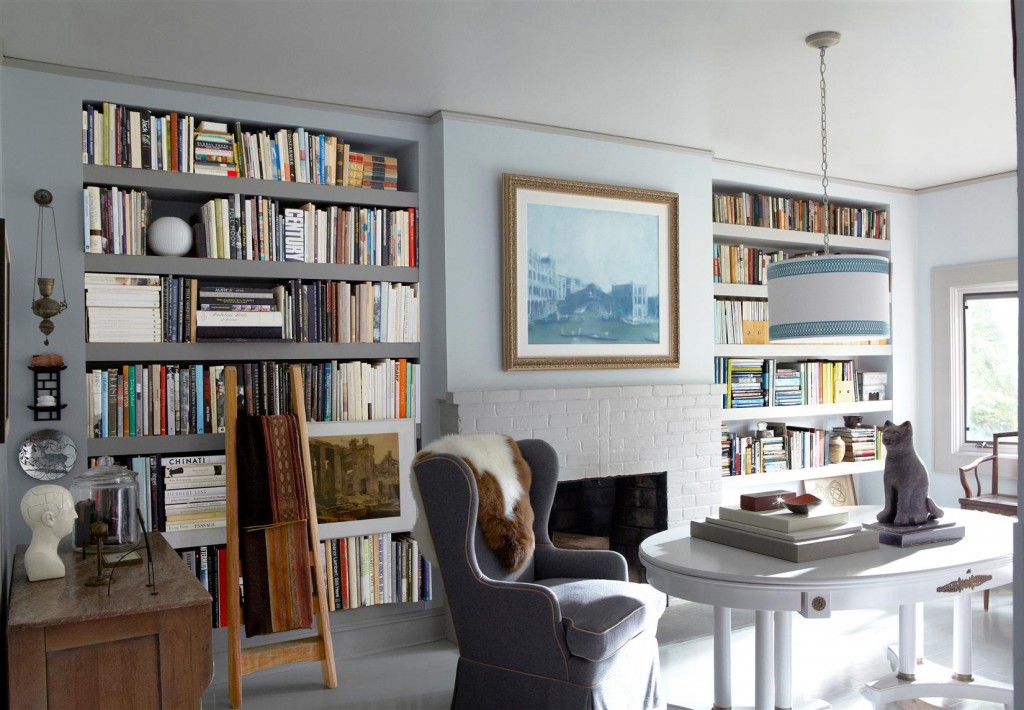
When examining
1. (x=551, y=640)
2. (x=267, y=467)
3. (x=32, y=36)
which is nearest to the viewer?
(x=551, y=640)

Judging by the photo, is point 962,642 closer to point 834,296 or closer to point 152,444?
point 834,296

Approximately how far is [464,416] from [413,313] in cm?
58

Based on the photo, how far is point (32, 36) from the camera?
312cm

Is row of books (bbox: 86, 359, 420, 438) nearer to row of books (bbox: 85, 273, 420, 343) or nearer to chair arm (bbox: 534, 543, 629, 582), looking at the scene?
row of books (bbox: 85, 273, 420, 343)

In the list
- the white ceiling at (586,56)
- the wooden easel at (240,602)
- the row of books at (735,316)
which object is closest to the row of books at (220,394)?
the wooden easel at (240,602)

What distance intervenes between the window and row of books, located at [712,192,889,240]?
2.67 ft

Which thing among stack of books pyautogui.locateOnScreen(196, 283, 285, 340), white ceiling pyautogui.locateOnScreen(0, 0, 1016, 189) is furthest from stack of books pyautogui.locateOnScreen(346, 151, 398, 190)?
stack of books pyautogui.locateOnScreen(196, 283, 285, 340)

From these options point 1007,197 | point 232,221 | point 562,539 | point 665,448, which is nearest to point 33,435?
point 232,221

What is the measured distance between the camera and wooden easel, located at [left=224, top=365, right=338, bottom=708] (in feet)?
11.3

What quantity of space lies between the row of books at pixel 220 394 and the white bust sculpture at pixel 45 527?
1105 mm

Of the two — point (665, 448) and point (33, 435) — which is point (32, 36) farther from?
point (665, 448)

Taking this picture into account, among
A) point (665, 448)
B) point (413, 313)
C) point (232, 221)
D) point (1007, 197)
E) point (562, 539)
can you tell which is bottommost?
point (562, 539)

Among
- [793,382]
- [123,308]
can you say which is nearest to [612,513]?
[793,382]

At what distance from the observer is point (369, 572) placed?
402cm
